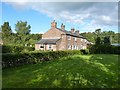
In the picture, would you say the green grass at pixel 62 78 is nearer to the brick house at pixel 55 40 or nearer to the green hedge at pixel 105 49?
the green hedge at pixel 105 49

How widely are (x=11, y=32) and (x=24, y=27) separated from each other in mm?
8971

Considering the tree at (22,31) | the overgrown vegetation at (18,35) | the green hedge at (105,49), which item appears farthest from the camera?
the tree at (22,31)

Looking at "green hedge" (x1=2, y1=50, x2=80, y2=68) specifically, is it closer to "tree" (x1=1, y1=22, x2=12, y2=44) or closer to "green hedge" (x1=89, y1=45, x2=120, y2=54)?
"green hedge" (x1=89, y1=45, x2=120, y2=54)

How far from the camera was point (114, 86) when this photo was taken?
9297 mm

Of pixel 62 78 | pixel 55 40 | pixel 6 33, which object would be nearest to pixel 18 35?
pixel 6 33

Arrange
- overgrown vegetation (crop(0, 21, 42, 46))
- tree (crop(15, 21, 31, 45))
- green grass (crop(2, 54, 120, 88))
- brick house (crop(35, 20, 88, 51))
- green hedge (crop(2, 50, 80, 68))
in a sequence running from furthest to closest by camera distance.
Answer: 1. tree (crop(15, 21, 31, 45))
2. overgrown vegetation (crop(0, 21, 42, 46))
3. brick house (crop(35, 20, 88, 51))
4. green hedge (crop(2, 50, 80, 68))
5. green grass (crop(2, 54, 120, 88))

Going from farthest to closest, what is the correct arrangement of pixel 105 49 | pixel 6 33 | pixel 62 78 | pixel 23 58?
pixel 6 33 < pixel 105 49 < pixel 23 58 < pixel 62 78

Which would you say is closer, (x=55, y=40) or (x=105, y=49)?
(x=105, y=49)

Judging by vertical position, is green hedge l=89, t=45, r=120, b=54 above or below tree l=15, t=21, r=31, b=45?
below

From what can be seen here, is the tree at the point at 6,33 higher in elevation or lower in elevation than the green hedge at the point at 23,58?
higher

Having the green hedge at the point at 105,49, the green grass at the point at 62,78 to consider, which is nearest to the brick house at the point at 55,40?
the green hedge at the point at 105,49

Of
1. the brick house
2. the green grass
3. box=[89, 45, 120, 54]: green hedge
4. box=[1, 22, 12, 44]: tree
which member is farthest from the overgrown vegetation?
the green grass

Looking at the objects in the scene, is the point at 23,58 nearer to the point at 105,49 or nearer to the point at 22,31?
the point at 105,49

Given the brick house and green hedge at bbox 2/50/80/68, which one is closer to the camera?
green hedge at bbox 2/50/80/68
